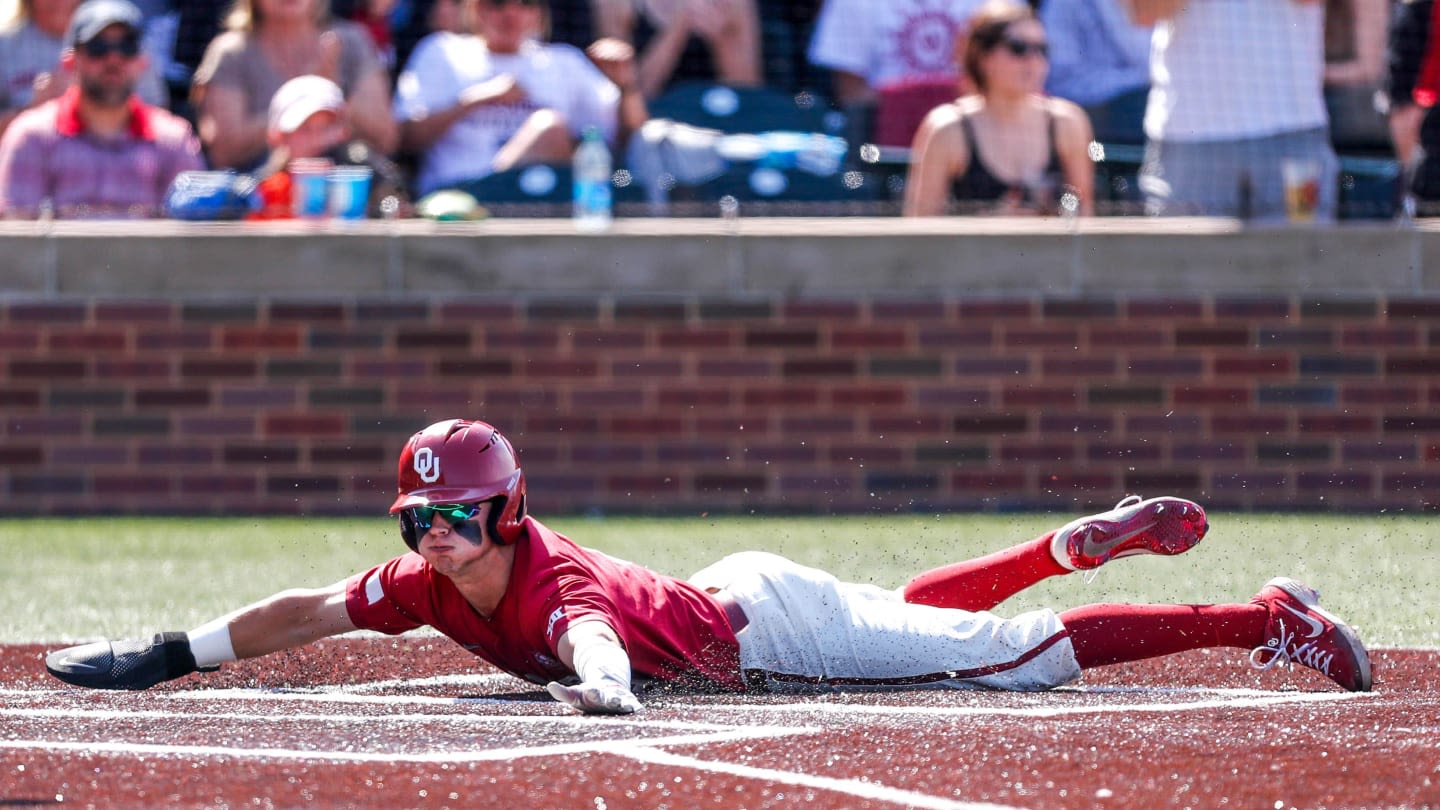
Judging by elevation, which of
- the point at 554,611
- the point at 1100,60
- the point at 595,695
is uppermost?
the point at 1100,60

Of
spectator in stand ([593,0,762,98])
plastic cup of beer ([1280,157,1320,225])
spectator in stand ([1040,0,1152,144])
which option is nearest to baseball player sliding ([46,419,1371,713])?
plastic cup of beer ([1280,157,1320,225])

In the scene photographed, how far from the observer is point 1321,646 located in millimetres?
5445

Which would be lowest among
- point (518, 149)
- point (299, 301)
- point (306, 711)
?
point (306, 711)

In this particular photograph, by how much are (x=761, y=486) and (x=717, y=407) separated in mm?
414

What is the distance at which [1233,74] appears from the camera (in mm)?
9602

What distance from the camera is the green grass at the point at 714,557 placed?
7.23 m

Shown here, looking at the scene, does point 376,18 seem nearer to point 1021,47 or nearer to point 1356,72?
point 1021,47

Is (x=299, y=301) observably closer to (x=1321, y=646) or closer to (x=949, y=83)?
(x=949, y=83)

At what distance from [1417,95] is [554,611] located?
21.1 ft

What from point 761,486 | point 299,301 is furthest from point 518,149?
point 761,486

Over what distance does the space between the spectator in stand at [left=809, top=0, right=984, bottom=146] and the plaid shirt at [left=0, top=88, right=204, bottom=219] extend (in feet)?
10.5

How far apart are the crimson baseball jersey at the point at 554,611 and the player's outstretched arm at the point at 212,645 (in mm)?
99

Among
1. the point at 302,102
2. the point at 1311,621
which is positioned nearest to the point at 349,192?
the point at 302,102

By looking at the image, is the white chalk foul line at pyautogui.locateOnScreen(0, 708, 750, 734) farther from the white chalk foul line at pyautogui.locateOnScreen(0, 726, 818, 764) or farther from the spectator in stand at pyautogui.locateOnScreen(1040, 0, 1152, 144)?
the spectator in stand at pyautogui.locateOnScreen(1040, 0, 1152, 144)
